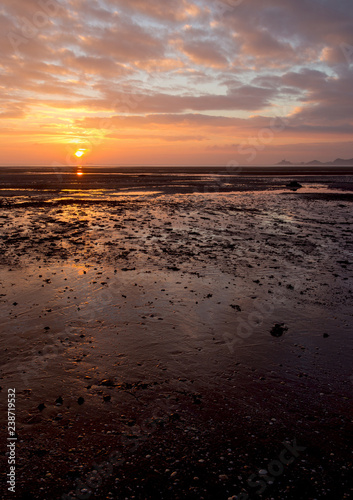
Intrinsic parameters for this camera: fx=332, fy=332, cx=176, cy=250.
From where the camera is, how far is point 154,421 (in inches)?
241

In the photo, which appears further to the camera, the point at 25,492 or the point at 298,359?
the point at 298,359

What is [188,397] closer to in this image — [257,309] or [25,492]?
[25,492]

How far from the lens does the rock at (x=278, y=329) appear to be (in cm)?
940

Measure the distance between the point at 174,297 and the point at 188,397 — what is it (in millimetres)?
5304

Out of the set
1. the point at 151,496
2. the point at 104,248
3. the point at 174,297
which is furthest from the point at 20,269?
the point at 151,496

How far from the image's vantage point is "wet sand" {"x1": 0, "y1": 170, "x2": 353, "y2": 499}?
5.08m

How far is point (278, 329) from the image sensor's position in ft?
31.8
